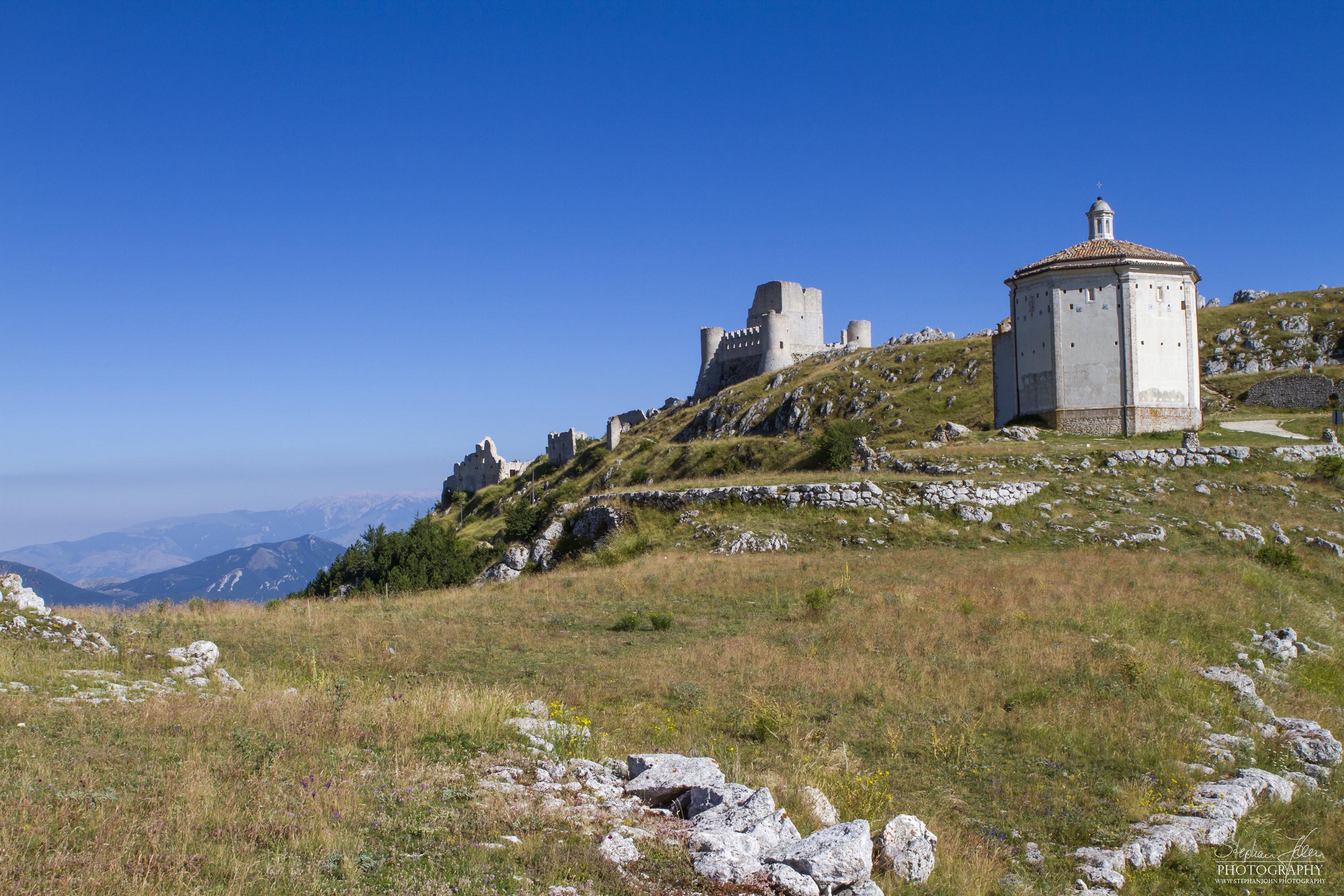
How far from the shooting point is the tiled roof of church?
3528 cm

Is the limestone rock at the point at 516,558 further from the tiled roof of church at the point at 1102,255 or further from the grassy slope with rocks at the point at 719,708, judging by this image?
the tiled roof of church at the point at 1102,255

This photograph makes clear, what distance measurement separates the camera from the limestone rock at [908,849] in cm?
608

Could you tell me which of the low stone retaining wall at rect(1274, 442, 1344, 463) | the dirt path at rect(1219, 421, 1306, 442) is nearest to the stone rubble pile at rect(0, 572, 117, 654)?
the low stone retaining wall at rect(1274, 442, 1344, 463)

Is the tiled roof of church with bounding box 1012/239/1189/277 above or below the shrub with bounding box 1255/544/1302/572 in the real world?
above

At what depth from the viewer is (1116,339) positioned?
35.6 meters

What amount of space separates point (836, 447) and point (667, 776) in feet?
103

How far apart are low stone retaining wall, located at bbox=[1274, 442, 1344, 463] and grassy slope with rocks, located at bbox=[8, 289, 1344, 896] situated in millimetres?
4052

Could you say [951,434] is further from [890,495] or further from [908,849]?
[908,849]

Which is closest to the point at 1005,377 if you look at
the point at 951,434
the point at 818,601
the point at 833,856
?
the point at 951,434

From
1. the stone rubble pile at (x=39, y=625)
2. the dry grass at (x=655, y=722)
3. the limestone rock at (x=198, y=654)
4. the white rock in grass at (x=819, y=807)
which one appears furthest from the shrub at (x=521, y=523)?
the white rock in grass at (x=819, y=807)

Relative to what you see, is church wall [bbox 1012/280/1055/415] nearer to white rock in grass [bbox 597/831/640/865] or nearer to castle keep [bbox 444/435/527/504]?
white rock in grass [bbox 597/831/640/865]

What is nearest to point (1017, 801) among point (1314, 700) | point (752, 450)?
point (1314, 700)
